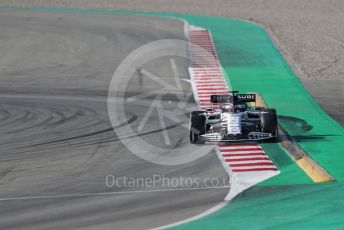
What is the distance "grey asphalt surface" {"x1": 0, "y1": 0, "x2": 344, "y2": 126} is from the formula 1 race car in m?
4.36

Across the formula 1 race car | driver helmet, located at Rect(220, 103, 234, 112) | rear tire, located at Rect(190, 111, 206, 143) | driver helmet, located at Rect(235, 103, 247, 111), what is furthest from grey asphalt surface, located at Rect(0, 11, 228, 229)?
driver helmet, located at Rect(235, 103, 247, 111)

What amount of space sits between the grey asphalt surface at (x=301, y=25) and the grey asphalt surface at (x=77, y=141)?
17.6ft

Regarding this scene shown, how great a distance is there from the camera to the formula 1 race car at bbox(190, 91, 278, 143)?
22203mm

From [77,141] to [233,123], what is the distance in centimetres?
497

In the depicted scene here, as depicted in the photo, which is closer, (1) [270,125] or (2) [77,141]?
(1) [270,125]

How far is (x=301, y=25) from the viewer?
151ft

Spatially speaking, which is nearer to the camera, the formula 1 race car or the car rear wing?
the formula 1 race car

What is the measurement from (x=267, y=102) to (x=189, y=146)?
7.23 metres

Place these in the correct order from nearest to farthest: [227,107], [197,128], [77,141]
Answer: [197,128] < [227,107] < [77,141]

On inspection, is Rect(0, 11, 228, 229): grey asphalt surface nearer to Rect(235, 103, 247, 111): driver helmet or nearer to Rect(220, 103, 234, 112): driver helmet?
Rect(220, 103, 234, 112): driver helmet

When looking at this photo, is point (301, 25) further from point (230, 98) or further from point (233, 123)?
point (233, 123)

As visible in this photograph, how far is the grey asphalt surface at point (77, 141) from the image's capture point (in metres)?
17.3

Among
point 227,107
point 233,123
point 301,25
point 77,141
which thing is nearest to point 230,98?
point 227,107

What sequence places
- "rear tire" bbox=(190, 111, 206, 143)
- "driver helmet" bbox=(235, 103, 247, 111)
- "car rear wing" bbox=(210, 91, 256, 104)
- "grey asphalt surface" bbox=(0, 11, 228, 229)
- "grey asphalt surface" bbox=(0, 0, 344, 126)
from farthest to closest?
"grey asphalt surface" bbox=(0, 0, 344, 126) → "car rear wing" bbox=(210, 91, 256, 104) → "driver helmet" bbox=(235, 103, 247, 111) → "rear tire" bbox=(190, 111, 206, 143) → "grey asphalt surface" bbox=(0, 11, 228, 229)
